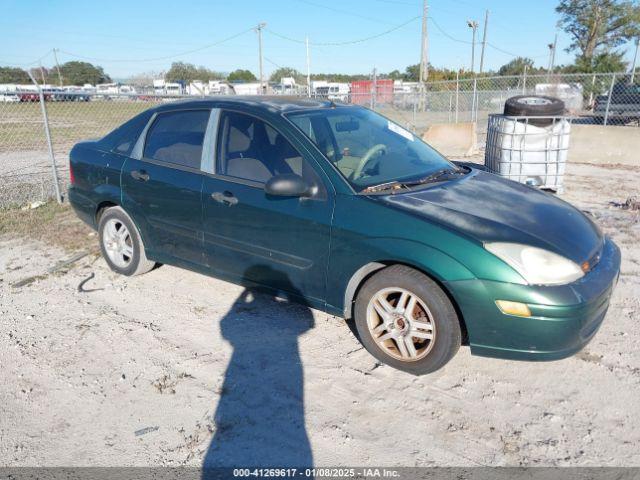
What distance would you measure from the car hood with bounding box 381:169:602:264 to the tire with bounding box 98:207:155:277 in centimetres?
251

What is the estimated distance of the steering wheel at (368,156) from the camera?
342 cm

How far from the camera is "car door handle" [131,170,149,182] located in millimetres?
4219

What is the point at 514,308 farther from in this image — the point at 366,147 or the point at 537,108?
the point at 537,108

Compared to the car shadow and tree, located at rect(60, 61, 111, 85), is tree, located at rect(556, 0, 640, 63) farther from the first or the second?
tree, located at rect(60, 61, 111, 85)

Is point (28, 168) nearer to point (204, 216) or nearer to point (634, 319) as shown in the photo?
point (204, 216)

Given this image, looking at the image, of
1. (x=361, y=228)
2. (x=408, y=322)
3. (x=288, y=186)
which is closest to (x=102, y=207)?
(x=288, y=186)

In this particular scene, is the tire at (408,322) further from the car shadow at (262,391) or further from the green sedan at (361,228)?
the car shadow at (262,391)

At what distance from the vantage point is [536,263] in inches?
108

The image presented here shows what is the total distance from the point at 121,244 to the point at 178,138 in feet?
4.10

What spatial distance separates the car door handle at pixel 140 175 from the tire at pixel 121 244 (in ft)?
1.37

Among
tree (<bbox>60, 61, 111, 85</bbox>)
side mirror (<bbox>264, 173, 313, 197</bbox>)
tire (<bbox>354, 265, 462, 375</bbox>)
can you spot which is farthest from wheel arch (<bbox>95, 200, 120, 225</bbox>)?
tree (<bbox>60, 61, 111, 85</bbox>)

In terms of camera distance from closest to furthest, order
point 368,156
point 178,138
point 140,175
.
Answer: point 368,156 → point 178,138 → point 140,175

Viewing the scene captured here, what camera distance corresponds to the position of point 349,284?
3.20 m

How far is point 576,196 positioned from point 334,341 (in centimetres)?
586
